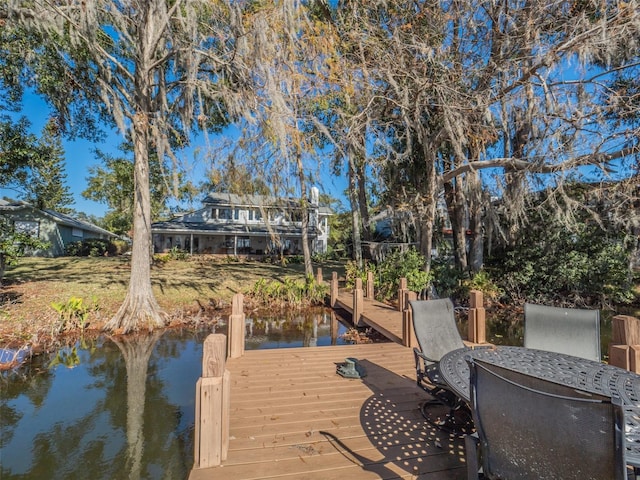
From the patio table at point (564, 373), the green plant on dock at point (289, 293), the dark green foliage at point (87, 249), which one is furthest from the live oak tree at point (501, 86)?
the dark green foliage at point (87, 249)

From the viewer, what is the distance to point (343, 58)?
9828mm

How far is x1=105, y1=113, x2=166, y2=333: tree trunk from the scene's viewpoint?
24.6ft

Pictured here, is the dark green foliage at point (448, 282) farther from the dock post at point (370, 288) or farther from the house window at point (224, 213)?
the house window at point (224, 213)

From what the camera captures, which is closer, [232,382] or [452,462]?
[452,462]

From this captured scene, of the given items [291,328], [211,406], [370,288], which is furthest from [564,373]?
[370,288]

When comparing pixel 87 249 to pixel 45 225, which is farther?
pixel 87 249

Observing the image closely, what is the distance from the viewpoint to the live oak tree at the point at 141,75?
697 cm

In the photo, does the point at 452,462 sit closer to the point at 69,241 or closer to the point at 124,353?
the point at 124,353

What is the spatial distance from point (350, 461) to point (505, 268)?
1168cm

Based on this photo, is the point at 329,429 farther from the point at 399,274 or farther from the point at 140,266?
the point at 399,274

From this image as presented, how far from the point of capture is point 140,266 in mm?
7875

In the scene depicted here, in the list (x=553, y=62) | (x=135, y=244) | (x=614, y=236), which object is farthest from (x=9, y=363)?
(x=614, y=236)

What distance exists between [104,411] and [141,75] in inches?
285

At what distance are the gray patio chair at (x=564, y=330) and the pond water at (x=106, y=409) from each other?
12.2ft
